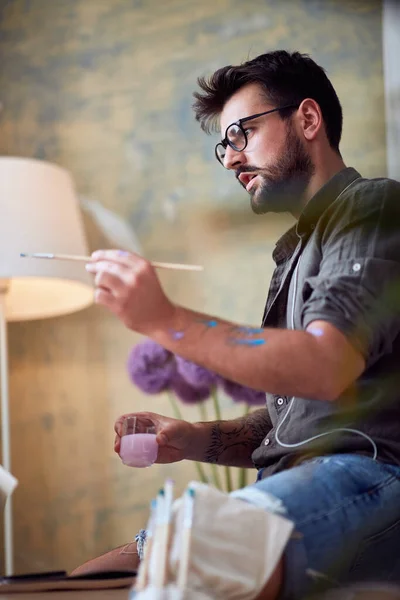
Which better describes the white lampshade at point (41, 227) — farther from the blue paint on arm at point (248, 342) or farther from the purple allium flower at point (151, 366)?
the blue paint on arm at point (248, 342)

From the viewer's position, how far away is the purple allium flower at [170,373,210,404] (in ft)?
6.40

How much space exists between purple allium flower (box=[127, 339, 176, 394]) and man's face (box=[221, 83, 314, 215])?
0.81m

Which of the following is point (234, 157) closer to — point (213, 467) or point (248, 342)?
point (248, 342)

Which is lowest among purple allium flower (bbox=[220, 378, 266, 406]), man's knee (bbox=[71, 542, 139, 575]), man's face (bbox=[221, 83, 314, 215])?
man's knee (bbox=[71, 542, 139, 575])

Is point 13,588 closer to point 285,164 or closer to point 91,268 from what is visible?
point 91,268

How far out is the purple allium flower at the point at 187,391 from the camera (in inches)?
76.8

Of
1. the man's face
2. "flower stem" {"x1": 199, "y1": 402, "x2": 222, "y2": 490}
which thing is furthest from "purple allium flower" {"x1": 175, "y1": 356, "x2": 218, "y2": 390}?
the man's face

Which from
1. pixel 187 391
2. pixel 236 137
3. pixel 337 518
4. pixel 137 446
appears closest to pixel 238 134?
pixel 236 137

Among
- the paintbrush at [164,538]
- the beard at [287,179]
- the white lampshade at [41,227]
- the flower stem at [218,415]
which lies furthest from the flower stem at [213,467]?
the paintbrush at [164,538]

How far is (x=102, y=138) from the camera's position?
92.6 inches

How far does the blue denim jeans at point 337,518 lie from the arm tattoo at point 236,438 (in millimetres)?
283

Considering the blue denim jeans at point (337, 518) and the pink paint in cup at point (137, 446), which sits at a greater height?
the pink paint in cup at point (137, 446)

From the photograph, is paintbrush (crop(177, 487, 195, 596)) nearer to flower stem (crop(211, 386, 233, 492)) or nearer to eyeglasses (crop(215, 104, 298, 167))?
eyeglasses (crop(215, 104, 298, 167))

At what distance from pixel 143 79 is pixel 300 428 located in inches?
63.9
